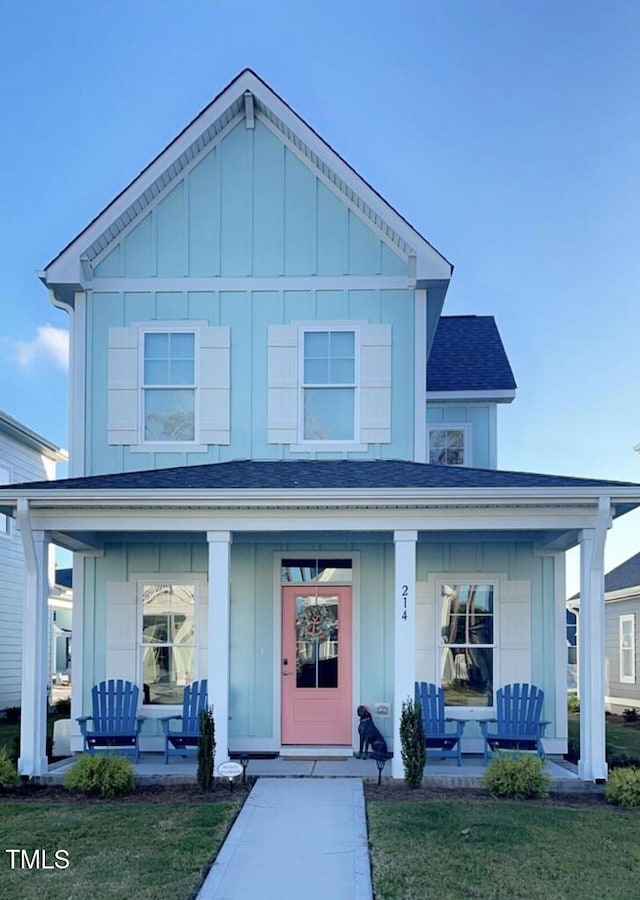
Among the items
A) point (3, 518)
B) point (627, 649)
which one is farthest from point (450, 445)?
point (3, 518)

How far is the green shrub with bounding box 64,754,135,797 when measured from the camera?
8812mm

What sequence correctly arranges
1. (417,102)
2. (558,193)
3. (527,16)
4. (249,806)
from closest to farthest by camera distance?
(249,806) < (527,16) < (417,102) < (558,193)

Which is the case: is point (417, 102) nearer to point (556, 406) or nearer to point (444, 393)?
point (444, 393)

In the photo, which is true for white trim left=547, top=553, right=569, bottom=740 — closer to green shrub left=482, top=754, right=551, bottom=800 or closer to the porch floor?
the porch floor

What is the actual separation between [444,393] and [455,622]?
19.8ft

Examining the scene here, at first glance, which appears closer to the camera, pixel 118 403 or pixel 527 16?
pixel 118 403

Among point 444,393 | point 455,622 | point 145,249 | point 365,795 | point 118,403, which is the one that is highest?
point 145,249

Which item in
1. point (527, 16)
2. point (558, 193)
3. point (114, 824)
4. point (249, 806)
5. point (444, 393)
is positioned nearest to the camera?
point (114, 824)

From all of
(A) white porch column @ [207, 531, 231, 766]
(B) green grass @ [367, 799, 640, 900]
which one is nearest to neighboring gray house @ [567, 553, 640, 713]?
(B) green grass @ [367, 799, 640, 900]

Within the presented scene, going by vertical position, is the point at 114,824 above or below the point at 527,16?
below

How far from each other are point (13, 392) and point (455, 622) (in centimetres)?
2109

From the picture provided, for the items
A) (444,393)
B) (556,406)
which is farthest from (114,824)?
(556,406)

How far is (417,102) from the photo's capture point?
20156 mm

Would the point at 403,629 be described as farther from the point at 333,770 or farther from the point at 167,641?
the point at 167,641
